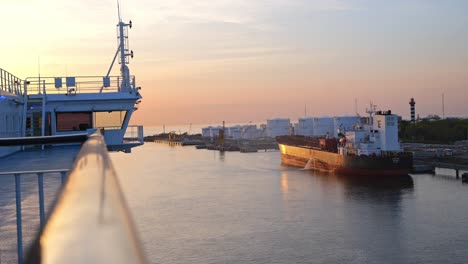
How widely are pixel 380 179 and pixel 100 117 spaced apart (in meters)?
→ 27.2

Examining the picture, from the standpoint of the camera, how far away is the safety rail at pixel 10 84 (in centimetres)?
1052

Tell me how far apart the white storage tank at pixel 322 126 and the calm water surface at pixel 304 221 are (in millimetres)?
38958

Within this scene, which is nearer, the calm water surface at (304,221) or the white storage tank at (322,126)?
the calm water surface at (304,221)

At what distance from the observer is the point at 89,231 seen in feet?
1.47

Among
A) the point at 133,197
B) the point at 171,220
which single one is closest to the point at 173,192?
the point at 133,197

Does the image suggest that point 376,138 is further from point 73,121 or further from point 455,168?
point 73,121

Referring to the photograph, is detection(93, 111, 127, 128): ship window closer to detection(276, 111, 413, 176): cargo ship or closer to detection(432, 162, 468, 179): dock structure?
detection(276, 111, 413, 176): cargo ship

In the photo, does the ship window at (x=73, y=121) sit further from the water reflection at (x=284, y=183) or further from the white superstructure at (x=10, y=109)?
the water reflection at (x=284, y=183)

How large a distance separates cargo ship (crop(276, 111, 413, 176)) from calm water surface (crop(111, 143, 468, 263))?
189cm

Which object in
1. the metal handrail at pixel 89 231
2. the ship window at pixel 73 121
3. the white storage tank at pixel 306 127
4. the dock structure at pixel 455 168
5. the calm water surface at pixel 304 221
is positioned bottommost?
the calm water surface at pixel 304 221

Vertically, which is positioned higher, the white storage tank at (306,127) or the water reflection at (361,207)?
the white storage tank at (306,127)

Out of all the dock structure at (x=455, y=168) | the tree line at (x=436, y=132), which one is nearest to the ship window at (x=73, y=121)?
the dock structure at (x=455, y=168)

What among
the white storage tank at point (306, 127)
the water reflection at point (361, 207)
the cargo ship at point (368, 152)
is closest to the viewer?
the water reflection at point (361, 207)

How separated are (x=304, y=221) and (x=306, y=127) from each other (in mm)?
57871
